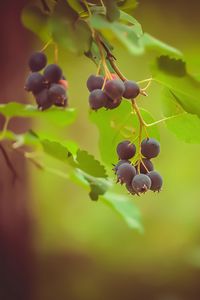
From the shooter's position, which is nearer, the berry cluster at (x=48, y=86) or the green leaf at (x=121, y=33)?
the green leaf at (x=121, y=33)

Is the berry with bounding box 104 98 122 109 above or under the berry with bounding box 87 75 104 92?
under

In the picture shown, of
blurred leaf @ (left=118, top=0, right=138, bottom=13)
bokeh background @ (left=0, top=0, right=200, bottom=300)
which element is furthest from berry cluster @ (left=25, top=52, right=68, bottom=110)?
bokeh background @ (left=0, top=0, right=200, bottom=300)

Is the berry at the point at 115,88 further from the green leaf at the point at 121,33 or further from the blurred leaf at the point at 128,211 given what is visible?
the blurred leaf at the point at 128,211

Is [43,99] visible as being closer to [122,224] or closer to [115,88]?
[115,88]

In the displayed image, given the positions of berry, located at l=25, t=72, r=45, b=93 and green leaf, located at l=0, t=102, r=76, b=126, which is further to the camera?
green leaf, located at l=0, t=102, r=76, b=126

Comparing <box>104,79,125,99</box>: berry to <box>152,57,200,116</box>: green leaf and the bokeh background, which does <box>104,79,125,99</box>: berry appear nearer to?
<box>152,57,200,116</box>: green leaf

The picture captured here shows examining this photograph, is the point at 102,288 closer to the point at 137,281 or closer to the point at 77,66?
the point at 137,281

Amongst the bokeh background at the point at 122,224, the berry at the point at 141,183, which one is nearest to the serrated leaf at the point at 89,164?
the berry at the point at 141,183
